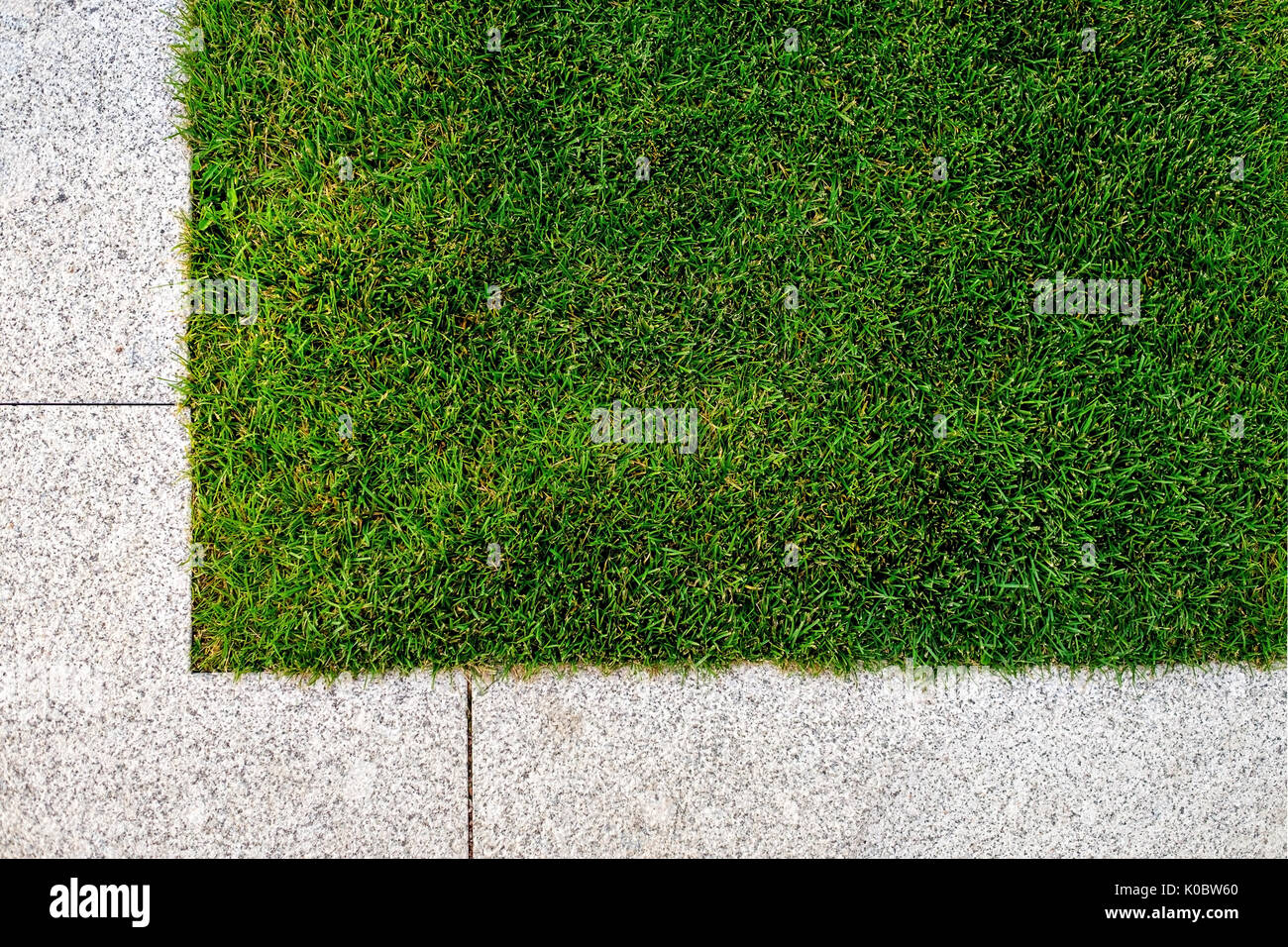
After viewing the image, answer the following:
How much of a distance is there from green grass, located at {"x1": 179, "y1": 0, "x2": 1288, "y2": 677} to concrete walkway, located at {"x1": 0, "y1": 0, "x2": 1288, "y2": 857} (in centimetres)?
15

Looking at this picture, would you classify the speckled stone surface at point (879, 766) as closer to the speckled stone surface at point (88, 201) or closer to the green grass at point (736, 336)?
the green grass at point (736, 336)

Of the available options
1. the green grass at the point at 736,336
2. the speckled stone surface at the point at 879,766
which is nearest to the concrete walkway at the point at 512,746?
the speckled stone surface at the point at 879,766

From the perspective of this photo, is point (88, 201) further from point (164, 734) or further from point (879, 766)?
point (879, 766)

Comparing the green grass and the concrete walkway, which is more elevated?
the green grass

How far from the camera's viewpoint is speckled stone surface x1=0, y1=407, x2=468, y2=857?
244 cm

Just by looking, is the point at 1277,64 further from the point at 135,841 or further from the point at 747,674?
the point at 135,841

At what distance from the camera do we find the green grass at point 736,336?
2469 millimetres

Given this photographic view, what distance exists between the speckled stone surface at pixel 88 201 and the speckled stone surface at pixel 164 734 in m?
0.57

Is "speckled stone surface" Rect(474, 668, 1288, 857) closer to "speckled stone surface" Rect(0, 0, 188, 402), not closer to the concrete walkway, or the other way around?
the concrete walkway

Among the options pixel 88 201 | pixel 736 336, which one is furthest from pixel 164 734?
pixel 736 336

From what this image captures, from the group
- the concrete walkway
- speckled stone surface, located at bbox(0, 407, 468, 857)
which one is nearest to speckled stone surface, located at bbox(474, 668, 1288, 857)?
the concrete walkway

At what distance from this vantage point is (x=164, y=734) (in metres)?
2.45

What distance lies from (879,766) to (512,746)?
1.27 meters

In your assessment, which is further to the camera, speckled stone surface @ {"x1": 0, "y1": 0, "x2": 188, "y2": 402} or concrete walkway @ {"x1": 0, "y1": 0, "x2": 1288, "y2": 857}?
speckled stone surface @ {"x1": 0, "y1": 0, "x2": 188, "y2": 402}
